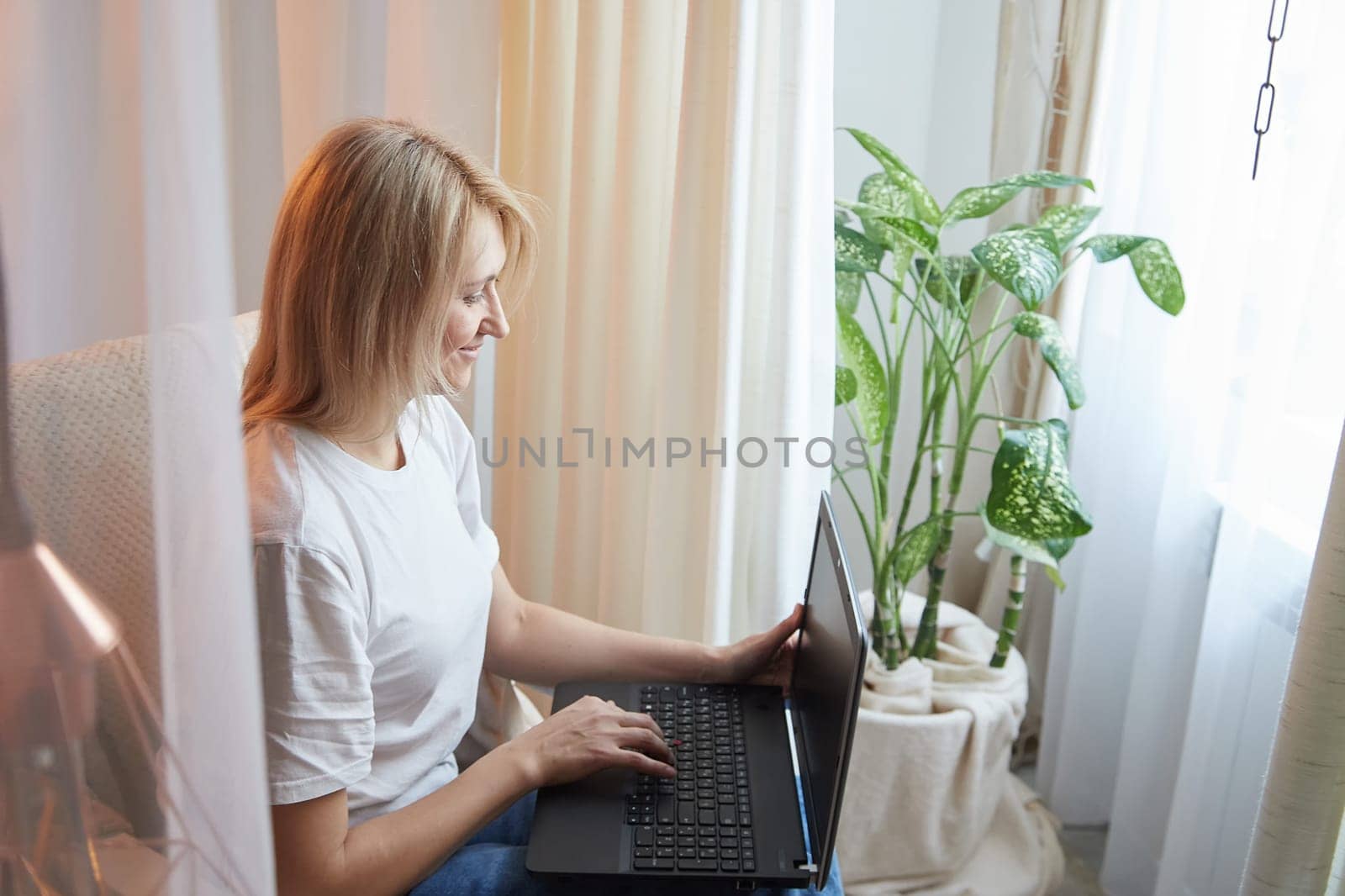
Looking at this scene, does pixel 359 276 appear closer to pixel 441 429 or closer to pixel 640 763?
pixel 441 429

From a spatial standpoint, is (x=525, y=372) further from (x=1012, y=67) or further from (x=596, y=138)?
(x=1012, y=67)

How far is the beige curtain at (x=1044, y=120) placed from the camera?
5.58 feet

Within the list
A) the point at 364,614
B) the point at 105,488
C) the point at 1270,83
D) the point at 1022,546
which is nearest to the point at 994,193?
the point at 1270,83

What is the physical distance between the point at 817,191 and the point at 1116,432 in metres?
0.65

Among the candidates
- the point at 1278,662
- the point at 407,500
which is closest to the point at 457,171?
the point at 407,500

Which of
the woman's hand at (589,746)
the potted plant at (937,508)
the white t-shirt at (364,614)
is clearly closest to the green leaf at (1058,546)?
the potted plant at (937,508)

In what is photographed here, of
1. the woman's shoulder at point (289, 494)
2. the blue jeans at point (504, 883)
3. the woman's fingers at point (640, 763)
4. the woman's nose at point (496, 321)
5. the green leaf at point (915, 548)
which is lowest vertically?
the blue jeans at point (504, 883)

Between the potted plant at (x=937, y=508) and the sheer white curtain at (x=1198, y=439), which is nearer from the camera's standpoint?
the sheer white curtain at (x=1198, y=439)

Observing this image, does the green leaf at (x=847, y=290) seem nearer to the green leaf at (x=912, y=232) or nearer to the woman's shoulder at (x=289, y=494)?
the green leaf at (x=912, y=232)

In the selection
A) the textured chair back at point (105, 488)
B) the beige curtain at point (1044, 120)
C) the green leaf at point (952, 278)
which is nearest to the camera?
the textured chair back at point (105, 488)

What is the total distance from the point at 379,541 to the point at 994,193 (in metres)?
0.88

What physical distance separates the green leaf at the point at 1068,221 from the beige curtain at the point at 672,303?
30 cm

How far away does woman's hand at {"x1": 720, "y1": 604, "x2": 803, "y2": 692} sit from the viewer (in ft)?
4.07

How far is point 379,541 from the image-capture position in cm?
97
